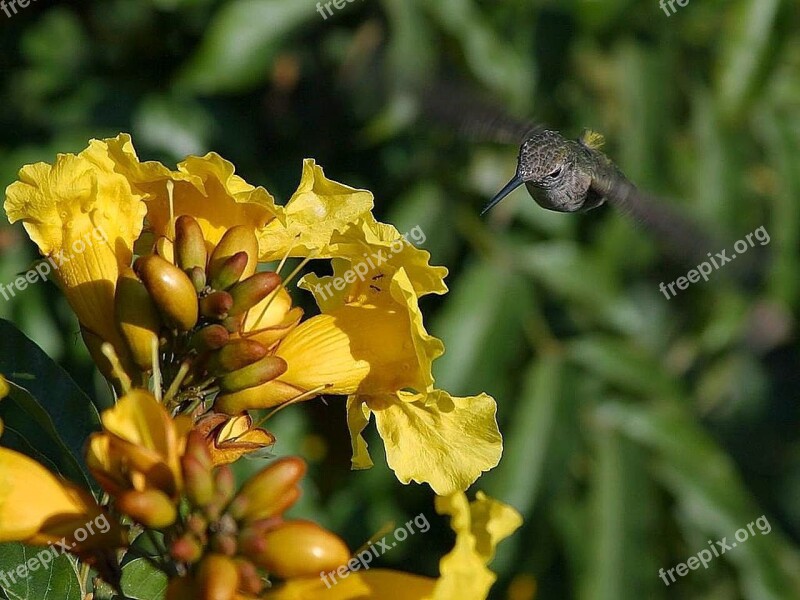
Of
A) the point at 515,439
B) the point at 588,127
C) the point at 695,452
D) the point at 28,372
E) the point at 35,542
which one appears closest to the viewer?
the point at 35,542

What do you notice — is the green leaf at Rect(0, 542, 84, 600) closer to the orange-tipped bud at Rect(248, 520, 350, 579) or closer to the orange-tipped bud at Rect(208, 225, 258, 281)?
the orange-tipped bud at Rect(248, 520, 350, 579)

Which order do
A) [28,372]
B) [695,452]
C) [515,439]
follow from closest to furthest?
1. [28,372]
2. [515,439]
3. [695,452]

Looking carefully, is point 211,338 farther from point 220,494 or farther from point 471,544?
point 471,544

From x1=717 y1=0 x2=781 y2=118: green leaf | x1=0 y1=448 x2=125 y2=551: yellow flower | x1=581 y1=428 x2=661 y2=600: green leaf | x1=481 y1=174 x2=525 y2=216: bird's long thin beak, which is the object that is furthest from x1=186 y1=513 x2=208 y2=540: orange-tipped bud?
x1=717 y1=0 x2=781 y2=118: green leaf

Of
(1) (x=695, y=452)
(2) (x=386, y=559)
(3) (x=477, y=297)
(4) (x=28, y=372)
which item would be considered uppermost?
(4) (x=28, y=372)

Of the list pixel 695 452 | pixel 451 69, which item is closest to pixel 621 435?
pixel 695 452

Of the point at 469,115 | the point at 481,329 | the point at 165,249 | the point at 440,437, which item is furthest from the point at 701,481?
the point at 165,249

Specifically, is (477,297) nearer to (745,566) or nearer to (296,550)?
(745,566)
